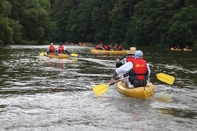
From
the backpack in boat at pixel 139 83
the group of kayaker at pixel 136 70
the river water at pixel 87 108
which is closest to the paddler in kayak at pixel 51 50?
the river water at pixel 87 108

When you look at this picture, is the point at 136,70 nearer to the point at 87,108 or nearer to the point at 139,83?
the point at 139,83

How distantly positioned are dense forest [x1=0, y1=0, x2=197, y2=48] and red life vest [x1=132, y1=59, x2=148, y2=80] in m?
40.6

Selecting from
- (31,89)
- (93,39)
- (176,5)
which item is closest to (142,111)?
(31,89)

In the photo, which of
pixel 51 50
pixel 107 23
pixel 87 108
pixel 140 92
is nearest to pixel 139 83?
pixel 140 92

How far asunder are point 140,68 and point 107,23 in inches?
3192

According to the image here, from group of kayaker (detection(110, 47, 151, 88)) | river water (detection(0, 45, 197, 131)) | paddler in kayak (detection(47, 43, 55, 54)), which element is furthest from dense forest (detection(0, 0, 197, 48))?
group of kayaker (detection(110, 47, 151, 88))

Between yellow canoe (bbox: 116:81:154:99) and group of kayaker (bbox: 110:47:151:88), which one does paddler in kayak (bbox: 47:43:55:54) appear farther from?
group of kayaker (bbox: 110:47:151:88)

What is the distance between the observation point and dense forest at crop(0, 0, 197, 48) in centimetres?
5534

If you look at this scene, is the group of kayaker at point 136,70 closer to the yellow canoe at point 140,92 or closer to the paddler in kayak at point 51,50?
the yellow canoe at point 140,92

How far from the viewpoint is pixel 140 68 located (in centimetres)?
1080

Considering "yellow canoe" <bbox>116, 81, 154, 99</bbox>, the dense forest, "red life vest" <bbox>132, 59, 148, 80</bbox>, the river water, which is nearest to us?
the river water

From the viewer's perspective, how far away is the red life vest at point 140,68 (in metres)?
10.8

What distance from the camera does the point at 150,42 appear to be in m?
68.9

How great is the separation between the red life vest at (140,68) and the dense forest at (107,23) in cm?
4062
